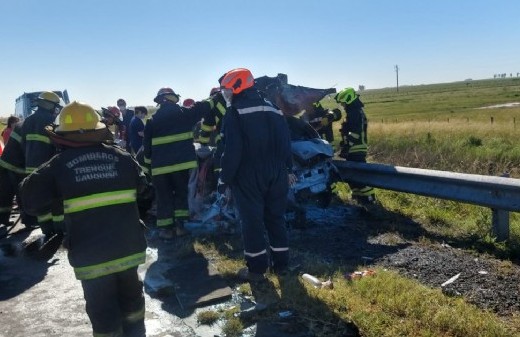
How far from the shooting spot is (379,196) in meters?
7.64

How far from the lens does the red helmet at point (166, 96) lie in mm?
6141

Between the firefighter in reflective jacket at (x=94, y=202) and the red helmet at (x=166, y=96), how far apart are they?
3.06 metres

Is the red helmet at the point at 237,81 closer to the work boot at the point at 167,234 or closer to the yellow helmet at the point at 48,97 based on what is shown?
the work boot at the point at 167,234

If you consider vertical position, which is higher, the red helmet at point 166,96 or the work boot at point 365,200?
the red helmet at point 166,96

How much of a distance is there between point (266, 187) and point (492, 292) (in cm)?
209

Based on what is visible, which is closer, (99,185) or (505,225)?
(99,185)

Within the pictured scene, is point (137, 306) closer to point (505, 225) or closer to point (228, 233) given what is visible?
point (228, 233)

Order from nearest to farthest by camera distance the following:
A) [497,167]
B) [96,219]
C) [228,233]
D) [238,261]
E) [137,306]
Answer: [96,219] < [137,306] < [238,261] < [228,233] < [497,167]

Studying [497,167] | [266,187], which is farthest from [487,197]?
[497,167]

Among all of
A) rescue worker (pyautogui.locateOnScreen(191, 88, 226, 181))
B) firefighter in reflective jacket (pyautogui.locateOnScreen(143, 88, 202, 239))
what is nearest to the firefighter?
rescue worker (pyautogui.locateOnScreen(191, 88, 226, 181))

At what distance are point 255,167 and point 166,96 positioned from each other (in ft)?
7.43

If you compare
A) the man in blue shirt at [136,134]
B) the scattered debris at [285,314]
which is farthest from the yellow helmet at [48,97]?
the scattered debris at [285,314]

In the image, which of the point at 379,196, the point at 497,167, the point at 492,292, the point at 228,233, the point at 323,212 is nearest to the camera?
the point at 492,292

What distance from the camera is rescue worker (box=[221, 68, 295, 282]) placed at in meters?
4.38
